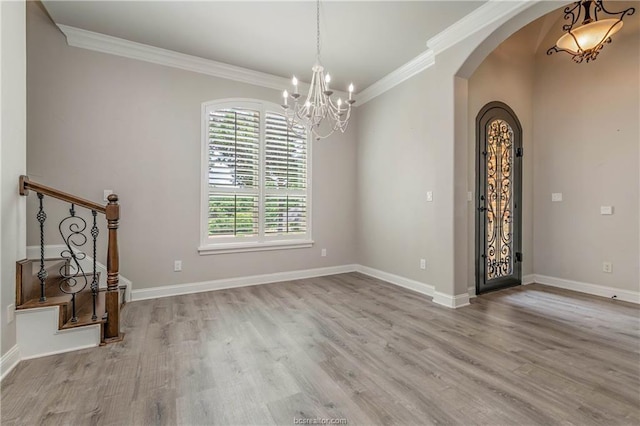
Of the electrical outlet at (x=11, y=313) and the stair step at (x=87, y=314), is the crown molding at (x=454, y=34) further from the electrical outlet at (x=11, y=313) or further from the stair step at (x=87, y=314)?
the electrical outlet at (x=11, y=313)

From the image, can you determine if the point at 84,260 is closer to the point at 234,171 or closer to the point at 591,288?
the point at 234,171

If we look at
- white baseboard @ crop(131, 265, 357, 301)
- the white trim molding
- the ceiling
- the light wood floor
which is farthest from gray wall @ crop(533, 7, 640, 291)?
white baseboard @ crop(131, 265, 357, 301)

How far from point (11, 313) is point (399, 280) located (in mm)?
4012

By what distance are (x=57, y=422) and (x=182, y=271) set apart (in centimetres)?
238

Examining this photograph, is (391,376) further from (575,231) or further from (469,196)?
(575,231)

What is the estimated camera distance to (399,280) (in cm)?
429

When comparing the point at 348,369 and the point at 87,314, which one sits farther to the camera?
the point at 87,314

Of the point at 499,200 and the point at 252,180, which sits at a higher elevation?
the point at 252,180

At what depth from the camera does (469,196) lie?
12.4ft

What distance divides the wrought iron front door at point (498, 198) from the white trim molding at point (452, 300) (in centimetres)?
55

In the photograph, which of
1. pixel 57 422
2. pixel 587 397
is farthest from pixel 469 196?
pixel 57 422

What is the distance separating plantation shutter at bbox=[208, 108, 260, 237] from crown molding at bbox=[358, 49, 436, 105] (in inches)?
72.6

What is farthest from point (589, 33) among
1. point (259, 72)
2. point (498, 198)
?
point (259, 72)

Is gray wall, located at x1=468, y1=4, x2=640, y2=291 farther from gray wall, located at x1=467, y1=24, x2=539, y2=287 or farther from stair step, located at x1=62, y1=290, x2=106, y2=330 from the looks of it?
stair step, located at x1=62, y1=290, x2=106, y2=330
